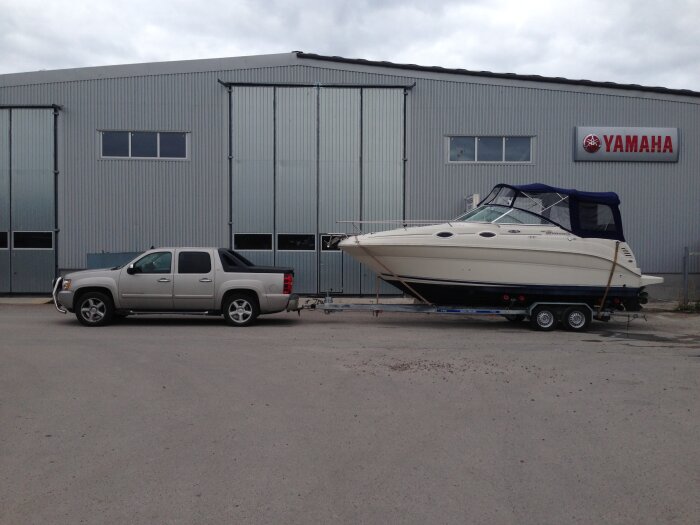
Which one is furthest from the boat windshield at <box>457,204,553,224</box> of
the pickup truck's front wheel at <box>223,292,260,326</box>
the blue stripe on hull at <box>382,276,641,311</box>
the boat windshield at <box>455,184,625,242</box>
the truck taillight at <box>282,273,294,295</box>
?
the pickup truck's front wheel at <box>223,292,260,326</box>

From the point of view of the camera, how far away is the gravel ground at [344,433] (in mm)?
4242

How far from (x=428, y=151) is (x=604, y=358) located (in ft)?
37.9

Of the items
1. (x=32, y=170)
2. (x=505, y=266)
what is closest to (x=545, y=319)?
(x=505, y=266)

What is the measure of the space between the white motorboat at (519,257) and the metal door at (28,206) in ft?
38.3

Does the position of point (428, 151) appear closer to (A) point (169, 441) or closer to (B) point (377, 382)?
(B) point (377, 382)

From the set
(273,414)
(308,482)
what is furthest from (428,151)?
(308,482)

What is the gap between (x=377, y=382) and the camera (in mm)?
7770

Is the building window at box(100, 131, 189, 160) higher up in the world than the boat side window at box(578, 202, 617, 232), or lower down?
higher up

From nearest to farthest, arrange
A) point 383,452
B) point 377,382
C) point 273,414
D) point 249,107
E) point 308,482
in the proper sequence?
point 308,482 < point 383,452 < point 273,414 < point 377,382 < point 249,107

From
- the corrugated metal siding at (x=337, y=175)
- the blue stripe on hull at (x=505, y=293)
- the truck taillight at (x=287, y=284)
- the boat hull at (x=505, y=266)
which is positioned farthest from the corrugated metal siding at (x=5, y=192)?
the blue stripe on hull at (x=505, y=293)

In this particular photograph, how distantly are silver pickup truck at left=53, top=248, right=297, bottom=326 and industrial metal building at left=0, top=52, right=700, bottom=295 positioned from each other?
7130 millimetres

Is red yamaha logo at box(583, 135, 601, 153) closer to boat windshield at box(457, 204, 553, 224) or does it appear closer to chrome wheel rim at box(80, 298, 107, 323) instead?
boat windshield at box(457, 204, 553, 224)

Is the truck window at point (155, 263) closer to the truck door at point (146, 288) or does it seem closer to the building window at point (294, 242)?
the truck door at point (146, 288)

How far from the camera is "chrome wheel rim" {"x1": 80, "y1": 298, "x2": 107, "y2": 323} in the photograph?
12.6 metres
